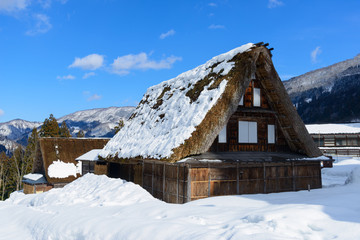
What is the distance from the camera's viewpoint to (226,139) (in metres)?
13.5

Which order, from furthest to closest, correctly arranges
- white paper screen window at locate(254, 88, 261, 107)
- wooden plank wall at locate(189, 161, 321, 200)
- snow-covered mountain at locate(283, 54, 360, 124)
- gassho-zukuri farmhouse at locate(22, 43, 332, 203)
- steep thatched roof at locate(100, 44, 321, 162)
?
snow-covered mountain at locate(283, 54, 360, 124), white paper screen window at locate(254, 88, 261, 107), wooden plank wall at locate(189, 161, 321, 200), gassho-zukuri farmhouse at locate(22, 43, 332, 203), steep thatched roof at locate(100, 44, 321, 162)

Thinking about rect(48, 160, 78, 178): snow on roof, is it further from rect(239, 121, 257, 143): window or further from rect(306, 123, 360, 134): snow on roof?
rect(306, 123, 360, 134): snow on roof

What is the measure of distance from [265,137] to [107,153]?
8975 millimetres

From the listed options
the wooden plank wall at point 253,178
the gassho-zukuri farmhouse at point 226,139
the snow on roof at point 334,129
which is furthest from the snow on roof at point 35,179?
the snow on roof at point 334,129

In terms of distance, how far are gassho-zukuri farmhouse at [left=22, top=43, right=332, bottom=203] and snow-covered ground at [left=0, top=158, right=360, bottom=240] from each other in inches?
54.9

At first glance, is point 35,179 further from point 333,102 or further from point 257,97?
point 333,102

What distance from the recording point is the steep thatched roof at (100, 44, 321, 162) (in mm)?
11773

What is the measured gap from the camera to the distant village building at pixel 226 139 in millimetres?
11977

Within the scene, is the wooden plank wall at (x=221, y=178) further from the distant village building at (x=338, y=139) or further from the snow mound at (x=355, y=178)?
the distant village building at (x=338, y=139)

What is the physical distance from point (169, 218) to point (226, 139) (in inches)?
230

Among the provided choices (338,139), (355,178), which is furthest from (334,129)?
(355,178)

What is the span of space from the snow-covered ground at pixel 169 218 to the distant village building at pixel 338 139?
→ 34.0m

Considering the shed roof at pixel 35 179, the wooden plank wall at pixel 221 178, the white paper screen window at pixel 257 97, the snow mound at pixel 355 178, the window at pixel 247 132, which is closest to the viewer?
the wooden plank wall at pixel 221 178

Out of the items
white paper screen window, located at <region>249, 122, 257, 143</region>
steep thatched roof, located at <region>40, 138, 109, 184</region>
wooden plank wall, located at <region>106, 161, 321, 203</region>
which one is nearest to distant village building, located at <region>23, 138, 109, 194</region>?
steep thatched roof, located at <region>40, 138, 109, 184</region>
